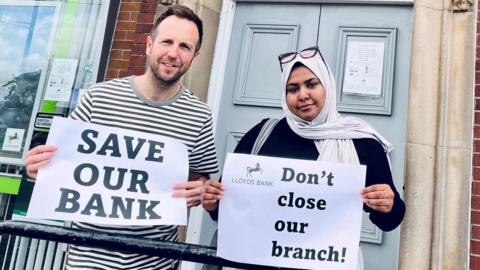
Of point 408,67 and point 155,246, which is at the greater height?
point 408,67

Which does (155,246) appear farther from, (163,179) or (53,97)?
(53,97)

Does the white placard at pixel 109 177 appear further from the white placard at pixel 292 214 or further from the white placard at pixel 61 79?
the white placard at pixel 61 79

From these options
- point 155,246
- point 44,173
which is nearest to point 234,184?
point 155,246

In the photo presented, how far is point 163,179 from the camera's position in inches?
70.6

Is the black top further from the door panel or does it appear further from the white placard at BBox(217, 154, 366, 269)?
the door panel

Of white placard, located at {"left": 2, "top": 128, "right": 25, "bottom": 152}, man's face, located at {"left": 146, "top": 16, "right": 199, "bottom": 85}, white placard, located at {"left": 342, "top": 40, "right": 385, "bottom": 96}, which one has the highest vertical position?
white placard, located at {"left": 342, "top": 40, "right": 385, "bottom": 96}

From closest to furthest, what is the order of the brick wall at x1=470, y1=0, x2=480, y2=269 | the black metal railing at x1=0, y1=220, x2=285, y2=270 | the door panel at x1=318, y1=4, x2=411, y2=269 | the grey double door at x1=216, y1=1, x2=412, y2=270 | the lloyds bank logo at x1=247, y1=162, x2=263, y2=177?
the black metal railing at x1=0, y1=220, x2=285, y2=270, the lloyds bank logo at x1=247, y1=162, x2=263, y2=177, the brick wall at x1=470, y1=0, x2=480, y2=269, the door panel at x1=318, y1=4, x2=411, y2=269, the grey double door at x1=216, y1=1, x2=412, y2=270

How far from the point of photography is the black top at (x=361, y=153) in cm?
182

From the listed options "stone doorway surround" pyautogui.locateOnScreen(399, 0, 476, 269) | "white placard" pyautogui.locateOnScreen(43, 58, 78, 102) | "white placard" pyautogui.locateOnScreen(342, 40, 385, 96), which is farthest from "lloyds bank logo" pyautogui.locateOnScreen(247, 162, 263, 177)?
"white placard" pyautogui.locateOnScreen(43, 58, 78, 102)

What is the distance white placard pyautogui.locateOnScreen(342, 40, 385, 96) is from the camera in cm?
342

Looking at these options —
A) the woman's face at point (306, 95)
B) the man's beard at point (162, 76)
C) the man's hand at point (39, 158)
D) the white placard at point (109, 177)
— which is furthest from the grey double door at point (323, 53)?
the man's hand at point (39, 158)

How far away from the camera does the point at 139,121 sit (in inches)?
74.6

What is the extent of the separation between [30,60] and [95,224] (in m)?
2.71

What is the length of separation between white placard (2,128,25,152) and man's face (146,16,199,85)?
2382mm
